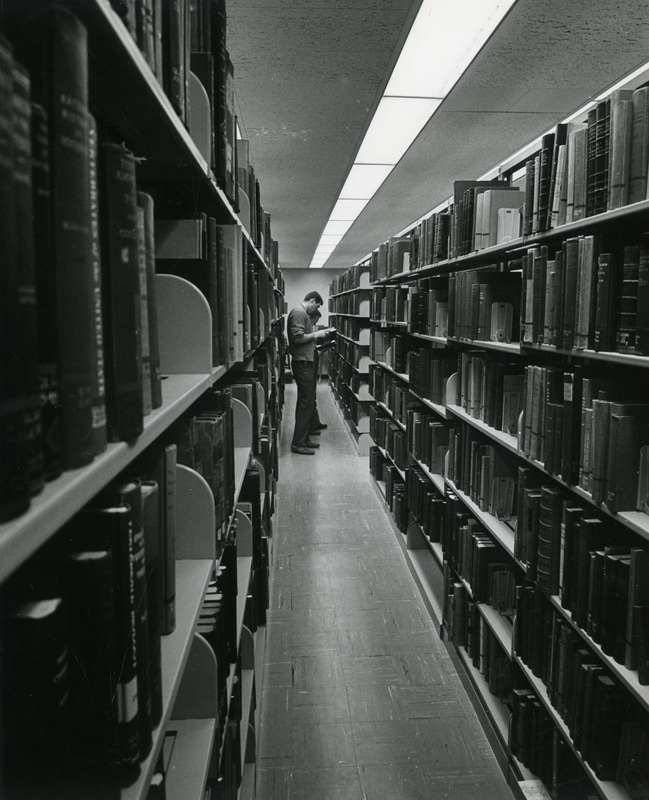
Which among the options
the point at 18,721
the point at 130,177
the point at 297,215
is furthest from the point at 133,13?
the point at 297,215

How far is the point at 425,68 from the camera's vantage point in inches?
110

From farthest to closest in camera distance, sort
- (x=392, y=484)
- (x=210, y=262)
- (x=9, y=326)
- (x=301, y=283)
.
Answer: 1. (x=301, y=283)
2. (x=392, y=484)
3. (x=210, y=262)
4. (x=9, y=326)

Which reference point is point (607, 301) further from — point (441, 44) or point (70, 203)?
point (441, 44)

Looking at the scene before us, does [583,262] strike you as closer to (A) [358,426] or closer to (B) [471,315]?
(B) [471,315]

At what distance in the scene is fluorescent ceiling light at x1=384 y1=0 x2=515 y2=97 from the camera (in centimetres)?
226

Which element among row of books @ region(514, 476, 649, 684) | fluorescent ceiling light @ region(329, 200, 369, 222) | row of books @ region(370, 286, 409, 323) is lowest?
row of books @ region(514, 476, 649, 684)

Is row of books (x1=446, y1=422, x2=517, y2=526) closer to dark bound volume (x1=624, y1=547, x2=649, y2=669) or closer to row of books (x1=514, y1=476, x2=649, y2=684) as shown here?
row of books (x1=514, y1=476, x2=649, y2=684)

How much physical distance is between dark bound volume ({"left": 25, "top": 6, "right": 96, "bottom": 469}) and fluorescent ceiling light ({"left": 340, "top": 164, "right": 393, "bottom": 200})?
4523mm

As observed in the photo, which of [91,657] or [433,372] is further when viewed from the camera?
[433,372]

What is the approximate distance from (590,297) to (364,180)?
4.05m

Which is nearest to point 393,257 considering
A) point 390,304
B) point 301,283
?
point 390,304

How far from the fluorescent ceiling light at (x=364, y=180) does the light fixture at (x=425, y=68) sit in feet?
0.31

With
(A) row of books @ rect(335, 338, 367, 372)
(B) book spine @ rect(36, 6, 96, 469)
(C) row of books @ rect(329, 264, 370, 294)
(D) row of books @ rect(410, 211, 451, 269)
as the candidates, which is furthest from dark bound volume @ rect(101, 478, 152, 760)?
(C) row of books @ rect(329, 264, 370, 294)

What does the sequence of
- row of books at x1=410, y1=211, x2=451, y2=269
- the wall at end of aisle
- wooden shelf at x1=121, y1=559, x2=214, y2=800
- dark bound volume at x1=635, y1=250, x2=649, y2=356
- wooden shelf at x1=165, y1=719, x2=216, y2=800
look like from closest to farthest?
1. wooden shelf at x1=121, y1=559, x2=214, y2=800
2. wooden shelf at x1=165, y1=719, x2=216, y2=800
3. dark bound volume at x1=635, y1=250, x2=649, y2=356
4. row of books at x1=410, y1=211, x2=451, y2=269
5. the wall at end of aisle
